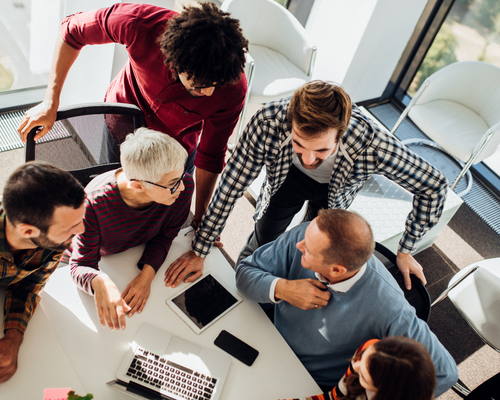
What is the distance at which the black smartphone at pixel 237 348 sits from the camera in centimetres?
132

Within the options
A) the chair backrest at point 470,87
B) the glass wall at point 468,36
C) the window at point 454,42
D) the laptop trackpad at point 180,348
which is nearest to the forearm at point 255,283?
the laptop trackpad at point 180,348

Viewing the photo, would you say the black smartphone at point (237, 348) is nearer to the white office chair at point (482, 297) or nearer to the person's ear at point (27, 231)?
the person's ear at point (27, 231)

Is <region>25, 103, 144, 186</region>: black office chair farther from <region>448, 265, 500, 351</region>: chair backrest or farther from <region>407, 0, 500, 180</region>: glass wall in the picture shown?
<region>407, 0, 500, 180</region>: glass wall

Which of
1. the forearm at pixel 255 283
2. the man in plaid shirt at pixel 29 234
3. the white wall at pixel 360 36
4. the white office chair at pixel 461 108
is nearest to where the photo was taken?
the man in plaid shirt at pixel 29 234

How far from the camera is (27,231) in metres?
1.09

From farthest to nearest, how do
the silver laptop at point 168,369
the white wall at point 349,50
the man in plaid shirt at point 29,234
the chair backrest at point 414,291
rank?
the white wall at point 349,50 < the chair backrest at point 414,291 < the silver laptop at point 168,369 < the man in plaid shirt at point 29,234

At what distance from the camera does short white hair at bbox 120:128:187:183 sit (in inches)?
52.6

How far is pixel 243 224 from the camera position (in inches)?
111

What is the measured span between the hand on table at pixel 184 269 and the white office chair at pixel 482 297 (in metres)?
1.44

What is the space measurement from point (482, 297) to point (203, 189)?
1534 millimetres

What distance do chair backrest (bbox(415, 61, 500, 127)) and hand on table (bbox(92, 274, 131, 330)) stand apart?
9.47 ft

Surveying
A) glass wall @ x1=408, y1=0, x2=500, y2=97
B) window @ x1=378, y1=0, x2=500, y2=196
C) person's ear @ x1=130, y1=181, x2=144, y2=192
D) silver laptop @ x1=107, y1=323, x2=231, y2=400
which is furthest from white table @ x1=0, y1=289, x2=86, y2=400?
glass wall @ x1=408, y1=0, x2=500, y2=97

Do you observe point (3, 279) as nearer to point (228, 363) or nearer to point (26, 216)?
point (26, 216)

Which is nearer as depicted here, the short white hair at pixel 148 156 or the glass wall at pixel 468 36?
the short white hair at pixel 148 156
